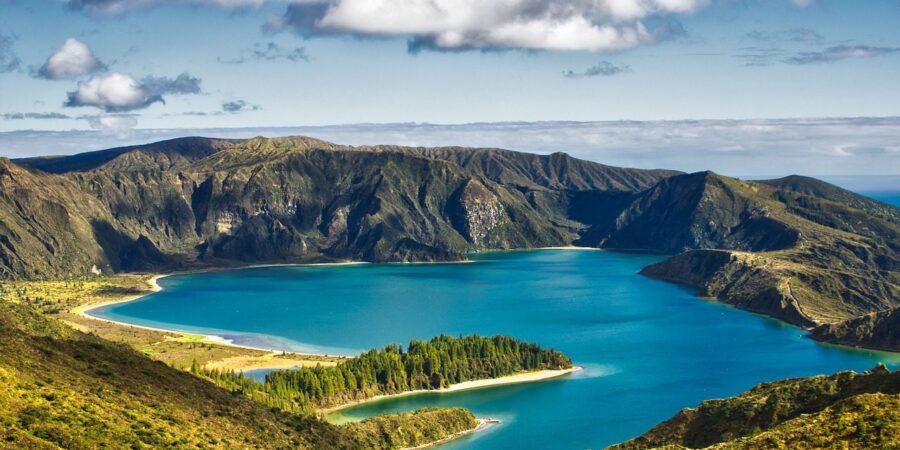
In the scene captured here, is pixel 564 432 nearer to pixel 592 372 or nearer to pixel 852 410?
pixel 592 372

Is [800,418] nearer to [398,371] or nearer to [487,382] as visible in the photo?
[398,371]

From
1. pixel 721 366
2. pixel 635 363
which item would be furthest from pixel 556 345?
pixel 721 366

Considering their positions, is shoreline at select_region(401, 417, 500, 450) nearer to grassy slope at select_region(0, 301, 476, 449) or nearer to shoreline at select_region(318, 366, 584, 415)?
grassy slope at select_region(0, 301, 476, 449)

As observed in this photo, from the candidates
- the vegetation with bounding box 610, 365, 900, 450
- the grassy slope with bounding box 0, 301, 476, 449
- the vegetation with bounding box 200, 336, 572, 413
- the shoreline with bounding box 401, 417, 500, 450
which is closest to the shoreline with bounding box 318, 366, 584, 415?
the vegetation with bounding box 200, 336, 572, 413

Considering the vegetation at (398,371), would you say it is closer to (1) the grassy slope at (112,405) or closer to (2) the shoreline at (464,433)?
(2) the shoreline at (464,433)

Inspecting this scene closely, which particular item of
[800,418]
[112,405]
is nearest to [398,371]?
[112,405]
